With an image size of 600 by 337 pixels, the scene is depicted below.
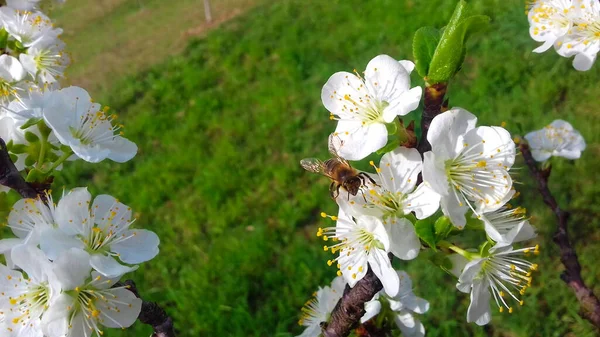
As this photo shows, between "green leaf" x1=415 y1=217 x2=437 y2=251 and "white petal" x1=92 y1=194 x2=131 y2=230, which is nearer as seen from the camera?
"green leaf" x1=415 y1=217 x2=437 y2=251

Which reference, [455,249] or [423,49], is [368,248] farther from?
[423,49]

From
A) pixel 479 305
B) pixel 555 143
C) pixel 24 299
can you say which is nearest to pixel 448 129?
pixel 479 305

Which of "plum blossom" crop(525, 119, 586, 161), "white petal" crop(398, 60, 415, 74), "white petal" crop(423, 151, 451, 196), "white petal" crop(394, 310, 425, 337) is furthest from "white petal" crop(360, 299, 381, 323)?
"plum blossom" crop(525, 119, 586, 161)

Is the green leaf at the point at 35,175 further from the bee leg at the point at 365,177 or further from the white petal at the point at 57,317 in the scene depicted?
the bee leg at the point at 365,177

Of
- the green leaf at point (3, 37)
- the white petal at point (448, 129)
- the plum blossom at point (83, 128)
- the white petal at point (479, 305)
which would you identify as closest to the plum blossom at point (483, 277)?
the white petal at point (479, 305)

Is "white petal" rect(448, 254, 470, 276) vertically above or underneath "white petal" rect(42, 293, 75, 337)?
underneath

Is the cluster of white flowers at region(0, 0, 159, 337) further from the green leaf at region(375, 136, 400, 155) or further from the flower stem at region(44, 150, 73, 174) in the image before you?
the green leaf at region(375, 136, 400, 155)

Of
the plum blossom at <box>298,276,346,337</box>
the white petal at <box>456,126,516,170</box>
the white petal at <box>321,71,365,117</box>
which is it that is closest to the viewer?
the white petal at <box>456,126,516,170</box>
